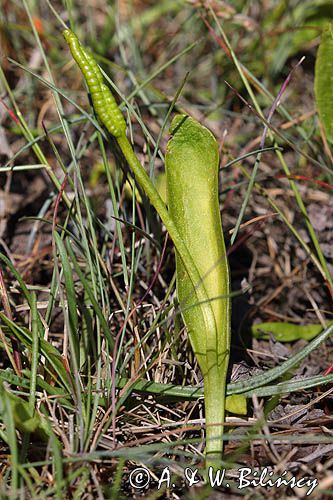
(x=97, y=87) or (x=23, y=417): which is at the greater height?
(x=97, y=87)

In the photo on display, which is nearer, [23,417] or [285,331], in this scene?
[23,417]

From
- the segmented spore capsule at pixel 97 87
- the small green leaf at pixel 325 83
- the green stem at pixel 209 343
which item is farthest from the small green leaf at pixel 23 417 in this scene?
the small green leaf at pixel 325 83

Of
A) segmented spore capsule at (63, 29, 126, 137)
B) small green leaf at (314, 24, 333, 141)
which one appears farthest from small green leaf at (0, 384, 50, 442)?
small green leaf at (314, 24, 333, 141)

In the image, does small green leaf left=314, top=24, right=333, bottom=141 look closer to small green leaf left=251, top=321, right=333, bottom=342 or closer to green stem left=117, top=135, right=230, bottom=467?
small green leaf left=251, top=321, right=333, bottom=342

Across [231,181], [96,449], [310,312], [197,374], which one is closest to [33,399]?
[96,449]

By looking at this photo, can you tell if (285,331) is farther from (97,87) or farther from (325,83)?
(97,87)

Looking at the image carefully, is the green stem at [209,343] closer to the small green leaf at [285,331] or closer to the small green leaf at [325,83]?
the small green leaf at [285,331]

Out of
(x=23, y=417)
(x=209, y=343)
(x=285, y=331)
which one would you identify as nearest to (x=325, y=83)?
(x=285, y=331)
